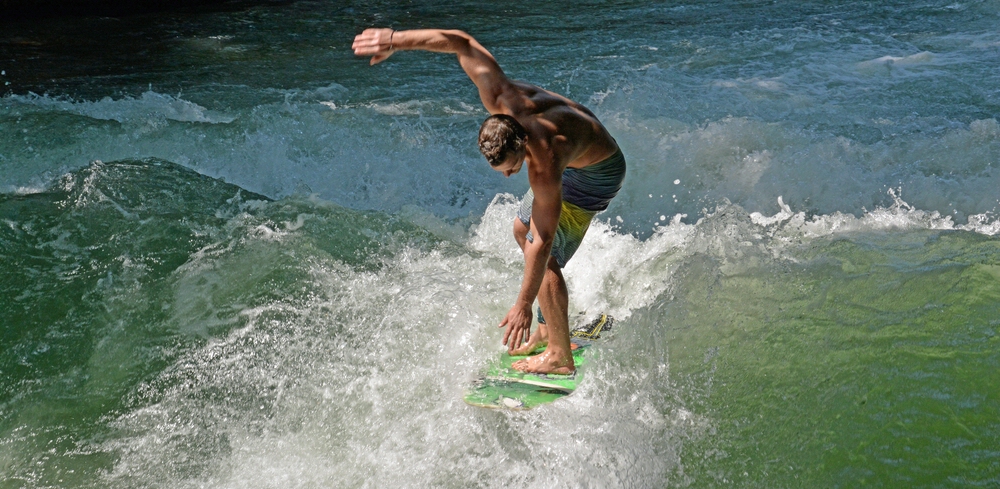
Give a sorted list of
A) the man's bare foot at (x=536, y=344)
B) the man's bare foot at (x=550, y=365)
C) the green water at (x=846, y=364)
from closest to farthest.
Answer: the green water at (x=846, y=364) < the man's bare foot at (x=550, y=365) < the man's bare foot at (x=536, y=344)

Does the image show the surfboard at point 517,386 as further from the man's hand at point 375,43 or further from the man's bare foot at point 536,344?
the man's hand at point 375,43

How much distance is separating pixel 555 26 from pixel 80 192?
6.07 metres

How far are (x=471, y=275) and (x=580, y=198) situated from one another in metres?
1.40

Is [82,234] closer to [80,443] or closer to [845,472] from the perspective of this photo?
[80,443]

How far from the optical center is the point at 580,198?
370cm

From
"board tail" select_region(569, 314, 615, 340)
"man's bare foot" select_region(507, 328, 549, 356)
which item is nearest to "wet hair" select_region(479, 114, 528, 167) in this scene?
"man's bare foot" select_region(507, 328, 549, 356)

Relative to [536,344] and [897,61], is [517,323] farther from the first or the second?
[897,61]

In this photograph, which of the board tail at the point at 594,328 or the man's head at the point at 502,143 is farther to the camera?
the board tail at the point at 594,328

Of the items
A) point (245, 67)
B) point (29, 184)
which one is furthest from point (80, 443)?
point (245, 67)

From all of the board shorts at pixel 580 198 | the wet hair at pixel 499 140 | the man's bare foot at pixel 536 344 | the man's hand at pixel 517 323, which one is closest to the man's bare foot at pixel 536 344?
the man's bare foot at pixel 536 344

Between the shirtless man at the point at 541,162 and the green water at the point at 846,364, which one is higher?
the shirtless man at the point at 541,162

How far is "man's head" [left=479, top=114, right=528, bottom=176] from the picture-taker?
2.99m

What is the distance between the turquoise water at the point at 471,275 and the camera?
3627 millimetres

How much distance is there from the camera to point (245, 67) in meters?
8.62
